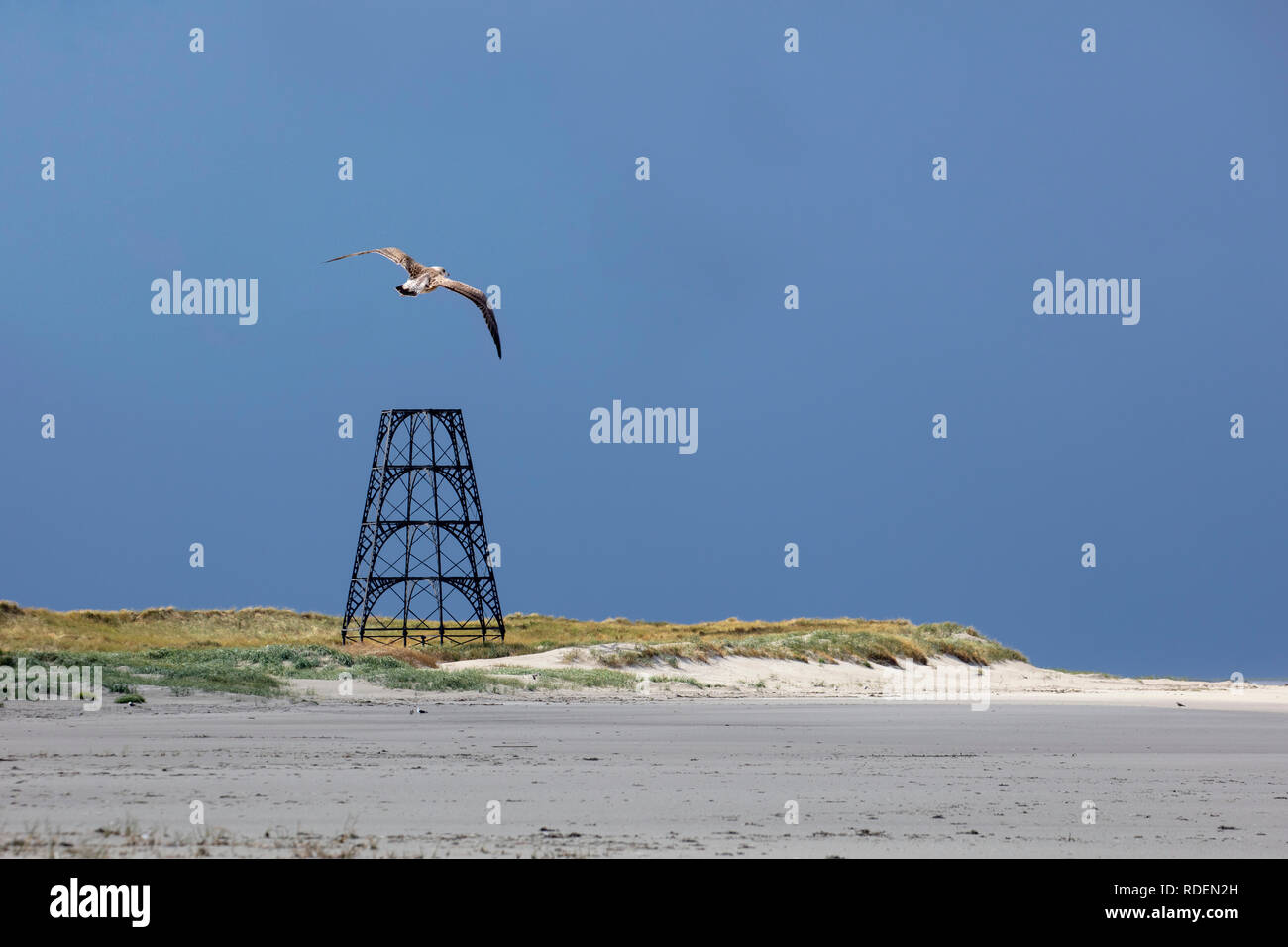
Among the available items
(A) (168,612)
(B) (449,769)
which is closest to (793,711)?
(B) (449,769)

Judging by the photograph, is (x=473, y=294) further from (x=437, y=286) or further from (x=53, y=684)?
(x=53, y=684)

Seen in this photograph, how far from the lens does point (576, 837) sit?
31.1 ft

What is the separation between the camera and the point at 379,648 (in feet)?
123

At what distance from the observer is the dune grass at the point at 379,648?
28.2 metres
